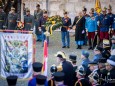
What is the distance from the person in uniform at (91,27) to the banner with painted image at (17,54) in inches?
237

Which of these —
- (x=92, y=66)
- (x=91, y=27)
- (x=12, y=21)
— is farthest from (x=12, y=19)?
(x=92, y=66)

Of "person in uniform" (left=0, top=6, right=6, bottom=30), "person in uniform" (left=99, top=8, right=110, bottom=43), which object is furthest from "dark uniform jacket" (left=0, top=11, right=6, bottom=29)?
"person in uniform" (left=99, top=8, right=110, bottom=43)

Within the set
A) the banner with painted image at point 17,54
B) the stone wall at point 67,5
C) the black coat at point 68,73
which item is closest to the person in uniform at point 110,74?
the black coat at point 68,73

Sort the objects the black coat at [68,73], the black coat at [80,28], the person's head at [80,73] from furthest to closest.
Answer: the black coat at [80,28] < the black coat at [68,73] < the person's head at [80,73]

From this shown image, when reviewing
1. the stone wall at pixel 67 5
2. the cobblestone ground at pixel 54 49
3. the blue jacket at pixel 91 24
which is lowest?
the cobblestone ground at pixel 54 49

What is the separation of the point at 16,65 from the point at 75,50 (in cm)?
570

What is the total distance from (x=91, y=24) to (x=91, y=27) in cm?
14

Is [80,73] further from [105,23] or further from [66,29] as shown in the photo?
[66,29]

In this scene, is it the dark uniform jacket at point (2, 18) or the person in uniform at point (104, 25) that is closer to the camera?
the person in uniform at point (104, 25)

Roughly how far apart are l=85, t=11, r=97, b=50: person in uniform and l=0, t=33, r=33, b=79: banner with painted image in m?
6.02

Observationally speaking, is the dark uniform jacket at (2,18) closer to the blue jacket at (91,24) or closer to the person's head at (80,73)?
the blue jacket at (91,24)

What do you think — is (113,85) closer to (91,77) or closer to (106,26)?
(91,77)

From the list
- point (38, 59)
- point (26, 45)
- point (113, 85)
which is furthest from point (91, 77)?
point (38, 59)

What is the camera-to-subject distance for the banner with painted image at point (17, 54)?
1127 cm
